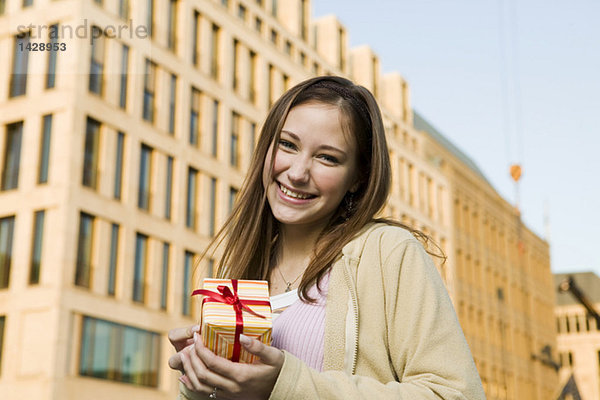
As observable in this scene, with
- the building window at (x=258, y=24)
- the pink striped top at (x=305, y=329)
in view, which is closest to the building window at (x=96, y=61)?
the building window at (x=258, y=24)

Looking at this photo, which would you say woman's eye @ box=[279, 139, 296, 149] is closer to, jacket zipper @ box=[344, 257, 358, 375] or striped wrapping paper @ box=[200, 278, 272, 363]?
jacket zipper @ box=[344, 257, 358, 375]

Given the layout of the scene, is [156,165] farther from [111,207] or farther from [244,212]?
[244,212]

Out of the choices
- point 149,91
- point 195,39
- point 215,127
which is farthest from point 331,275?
point 195,39

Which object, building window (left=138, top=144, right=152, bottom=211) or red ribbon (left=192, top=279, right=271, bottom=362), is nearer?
red ribbon (left=192, top=279, right=271, bottom=362)

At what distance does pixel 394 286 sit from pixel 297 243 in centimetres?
55

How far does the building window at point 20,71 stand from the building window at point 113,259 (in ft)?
17.7

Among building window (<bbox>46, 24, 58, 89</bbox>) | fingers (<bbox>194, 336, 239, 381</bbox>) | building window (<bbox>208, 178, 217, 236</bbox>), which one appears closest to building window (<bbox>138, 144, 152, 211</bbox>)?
building window (<bbox>208, 178, 217, 236</bbox>)

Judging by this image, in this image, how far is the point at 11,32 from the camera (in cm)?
2708

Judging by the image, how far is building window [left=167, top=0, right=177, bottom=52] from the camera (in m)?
30.9

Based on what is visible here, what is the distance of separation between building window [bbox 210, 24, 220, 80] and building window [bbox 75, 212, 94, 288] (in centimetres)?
1001

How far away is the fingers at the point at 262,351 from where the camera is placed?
5.89ft

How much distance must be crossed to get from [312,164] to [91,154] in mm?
24297

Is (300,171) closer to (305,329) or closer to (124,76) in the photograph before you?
(305,329)

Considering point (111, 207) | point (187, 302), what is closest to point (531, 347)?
point (187, 302)
